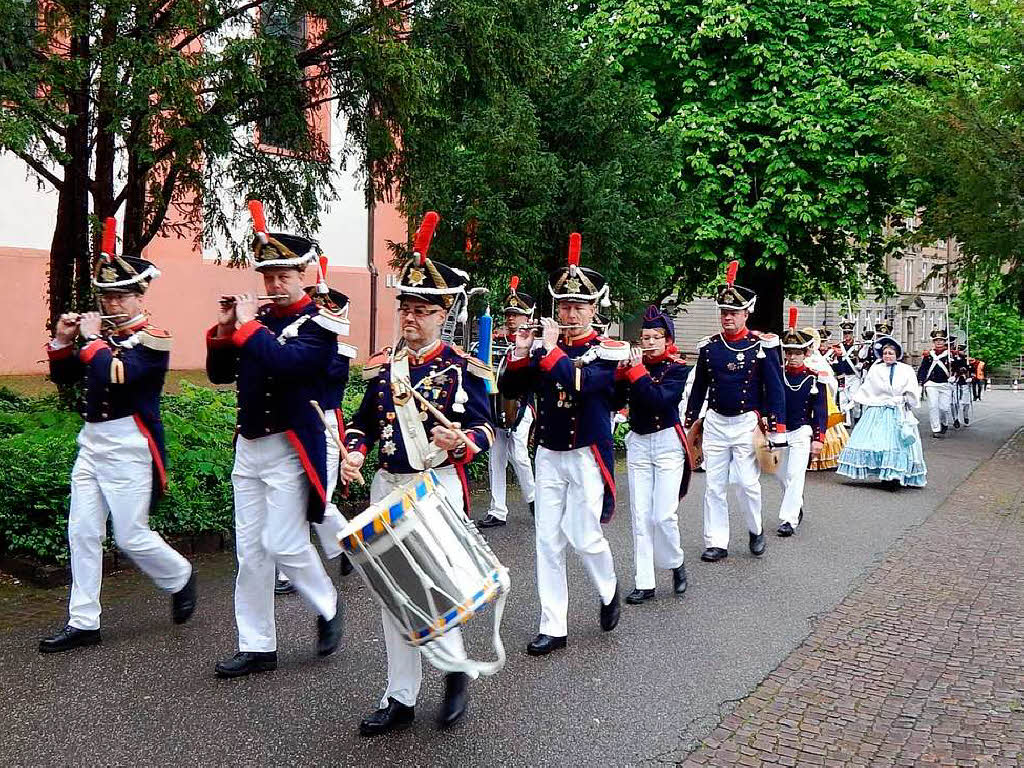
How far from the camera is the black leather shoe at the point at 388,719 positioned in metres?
4.67

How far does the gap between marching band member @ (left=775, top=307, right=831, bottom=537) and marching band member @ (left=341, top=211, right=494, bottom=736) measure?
586 cm

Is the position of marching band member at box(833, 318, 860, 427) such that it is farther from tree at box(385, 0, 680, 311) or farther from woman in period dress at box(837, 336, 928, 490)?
tree at box(385, 0, 680, 311)

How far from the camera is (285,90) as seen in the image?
1026cm

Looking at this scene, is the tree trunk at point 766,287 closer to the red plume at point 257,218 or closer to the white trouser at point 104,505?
the white trouser at point 104,505

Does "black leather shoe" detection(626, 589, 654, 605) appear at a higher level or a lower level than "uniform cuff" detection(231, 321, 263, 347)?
lower

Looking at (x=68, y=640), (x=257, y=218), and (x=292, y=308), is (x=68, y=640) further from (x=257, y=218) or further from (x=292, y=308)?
(x=257, y=218)

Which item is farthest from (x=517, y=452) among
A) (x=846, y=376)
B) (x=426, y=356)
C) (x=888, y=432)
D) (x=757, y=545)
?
(x=846, y=376)

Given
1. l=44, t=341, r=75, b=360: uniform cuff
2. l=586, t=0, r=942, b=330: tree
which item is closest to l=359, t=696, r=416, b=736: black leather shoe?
l=44, t=341, r=75, b=360: uniform cuff

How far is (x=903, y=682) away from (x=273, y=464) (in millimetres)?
3727

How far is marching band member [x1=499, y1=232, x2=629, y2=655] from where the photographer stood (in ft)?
19.9

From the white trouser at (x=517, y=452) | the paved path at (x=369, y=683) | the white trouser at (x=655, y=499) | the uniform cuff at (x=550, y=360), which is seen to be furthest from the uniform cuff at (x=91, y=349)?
the white trouser at (x=517, y=452)

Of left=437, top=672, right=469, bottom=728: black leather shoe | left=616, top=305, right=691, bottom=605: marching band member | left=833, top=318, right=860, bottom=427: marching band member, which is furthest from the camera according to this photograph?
left=833, top=318, right=860, bottom=427: marching band member

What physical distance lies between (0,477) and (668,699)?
517 cm

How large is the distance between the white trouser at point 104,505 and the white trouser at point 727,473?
4.72 metres
